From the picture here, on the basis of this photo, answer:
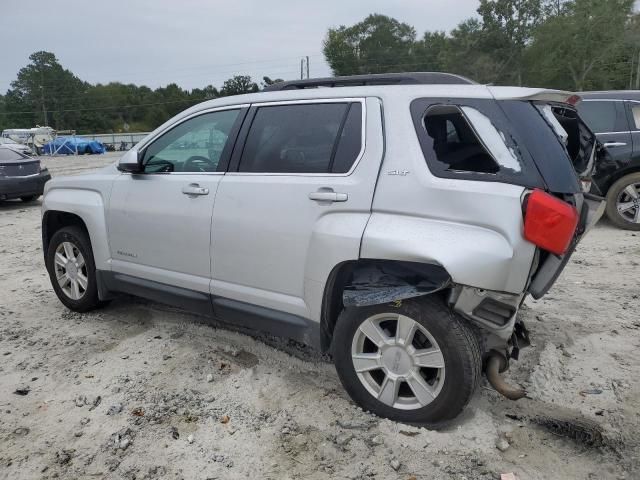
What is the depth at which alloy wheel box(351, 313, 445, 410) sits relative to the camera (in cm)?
269

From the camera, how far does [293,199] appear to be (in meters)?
3.02

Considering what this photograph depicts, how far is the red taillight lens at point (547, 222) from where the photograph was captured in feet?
7.62

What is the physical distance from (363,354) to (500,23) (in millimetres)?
68268

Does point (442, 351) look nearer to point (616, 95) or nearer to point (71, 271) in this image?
point (71, 271)

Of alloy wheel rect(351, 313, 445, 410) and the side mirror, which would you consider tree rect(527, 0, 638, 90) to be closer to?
the side mirror

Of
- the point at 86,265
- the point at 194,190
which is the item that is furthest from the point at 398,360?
Result: the point at 86,265

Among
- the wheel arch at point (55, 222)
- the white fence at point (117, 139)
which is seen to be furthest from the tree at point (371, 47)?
the wheel arch at point (55, 222)

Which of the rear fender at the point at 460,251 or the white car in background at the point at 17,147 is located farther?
the white car in background at the point at 17,147

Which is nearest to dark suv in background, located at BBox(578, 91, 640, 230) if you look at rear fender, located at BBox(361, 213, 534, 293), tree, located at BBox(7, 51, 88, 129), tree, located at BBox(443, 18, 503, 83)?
rear fender, located at BBox(361, 213, 534, 293)

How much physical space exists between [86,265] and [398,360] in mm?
2942

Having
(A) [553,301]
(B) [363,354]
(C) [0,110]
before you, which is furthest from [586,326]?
(C) [0,110]

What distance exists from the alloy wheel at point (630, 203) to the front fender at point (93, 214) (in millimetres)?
7113

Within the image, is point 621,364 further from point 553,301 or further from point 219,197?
point 219,197

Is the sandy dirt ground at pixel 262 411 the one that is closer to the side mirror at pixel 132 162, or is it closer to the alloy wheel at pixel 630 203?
the side mirror at pixel 132 162
